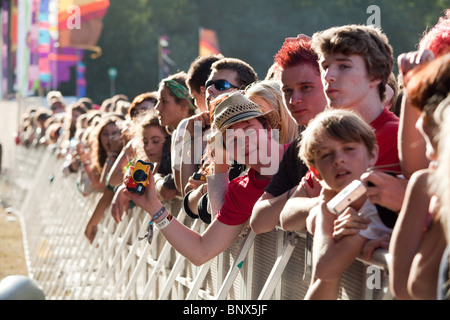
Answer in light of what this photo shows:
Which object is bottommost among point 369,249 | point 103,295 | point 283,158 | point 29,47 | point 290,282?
point 103,295

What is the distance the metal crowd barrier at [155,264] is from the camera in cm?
309

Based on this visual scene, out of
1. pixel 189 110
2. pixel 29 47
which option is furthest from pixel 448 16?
pixel 29 47

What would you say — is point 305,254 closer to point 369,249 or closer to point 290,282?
point 290,282

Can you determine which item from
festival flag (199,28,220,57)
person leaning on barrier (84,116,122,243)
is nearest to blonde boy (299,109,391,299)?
person leaning on barrier (84,116,122,243)

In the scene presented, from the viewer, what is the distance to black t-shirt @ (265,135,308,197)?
3.46 m

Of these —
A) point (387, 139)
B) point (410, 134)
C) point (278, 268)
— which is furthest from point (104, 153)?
point (410, 134)

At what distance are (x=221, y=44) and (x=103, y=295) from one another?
42768mm

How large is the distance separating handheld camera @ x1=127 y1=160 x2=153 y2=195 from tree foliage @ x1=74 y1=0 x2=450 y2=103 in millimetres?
37781

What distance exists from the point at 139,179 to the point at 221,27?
45.9 m

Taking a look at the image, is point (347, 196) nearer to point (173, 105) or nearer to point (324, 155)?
point (324, 155)

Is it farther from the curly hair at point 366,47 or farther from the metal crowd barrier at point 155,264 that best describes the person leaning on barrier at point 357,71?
the metal crowd barrier at point 155,264

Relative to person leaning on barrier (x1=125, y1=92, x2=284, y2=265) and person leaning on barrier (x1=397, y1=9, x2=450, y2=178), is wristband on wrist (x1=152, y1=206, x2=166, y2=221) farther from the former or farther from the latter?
person leaning on barrier (x1=397, y1=9, x2=450, y2=178)

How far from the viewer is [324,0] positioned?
46688 millimetres

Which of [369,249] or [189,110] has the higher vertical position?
[189,110]
